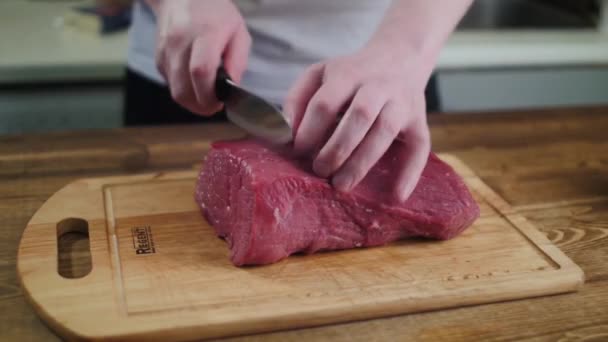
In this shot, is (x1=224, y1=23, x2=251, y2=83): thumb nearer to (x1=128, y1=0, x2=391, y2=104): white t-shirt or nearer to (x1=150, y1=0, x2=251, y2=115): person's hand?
(x1=150, y1=0, x2=251, y2=115): person's hand

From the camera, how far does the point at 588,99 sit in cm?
277

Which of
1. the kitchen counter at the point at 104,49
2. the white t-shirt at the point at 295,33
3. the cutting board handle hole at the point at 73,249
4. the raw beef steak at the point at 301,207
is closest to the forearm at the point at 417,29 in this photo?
the raw beef steak at the point at 301,207

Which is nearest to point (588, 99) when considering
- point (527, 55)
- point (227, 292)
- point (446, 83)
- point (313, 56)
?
point (527, 55)

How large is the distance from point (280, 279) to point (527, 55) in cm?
169

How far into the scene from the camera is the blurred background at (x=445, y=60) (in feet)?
7.55

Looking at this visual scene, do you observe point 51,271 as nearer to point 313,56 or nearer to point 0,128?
point 313,56

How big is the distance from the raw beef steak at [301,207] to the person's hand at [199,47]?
0.44 feet

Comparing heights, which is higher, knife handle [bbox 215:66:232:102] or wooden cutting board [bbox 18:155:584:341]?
knife handle [bbox 215:66:232:102]

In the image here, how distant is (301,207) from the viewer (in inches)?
54.1

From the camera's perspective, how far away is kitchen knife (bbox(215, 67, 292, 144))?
1360 mm

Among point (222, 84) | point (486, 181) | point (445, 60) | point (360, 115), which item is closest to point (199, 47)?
point (222, 84)

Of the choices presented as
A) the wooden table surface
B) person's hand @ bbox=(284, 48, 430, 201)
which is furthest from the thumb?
the wooden table surface

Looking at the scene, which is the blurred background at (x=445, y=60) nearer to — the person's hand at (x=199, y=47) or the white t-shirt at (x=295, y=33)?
the white t-shirt at (x=295, y=33)

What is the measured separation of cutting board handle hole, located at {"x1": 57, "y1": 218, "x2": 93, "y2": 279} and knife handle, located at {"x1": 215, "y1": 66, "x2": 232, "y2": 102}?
394 millimetres
